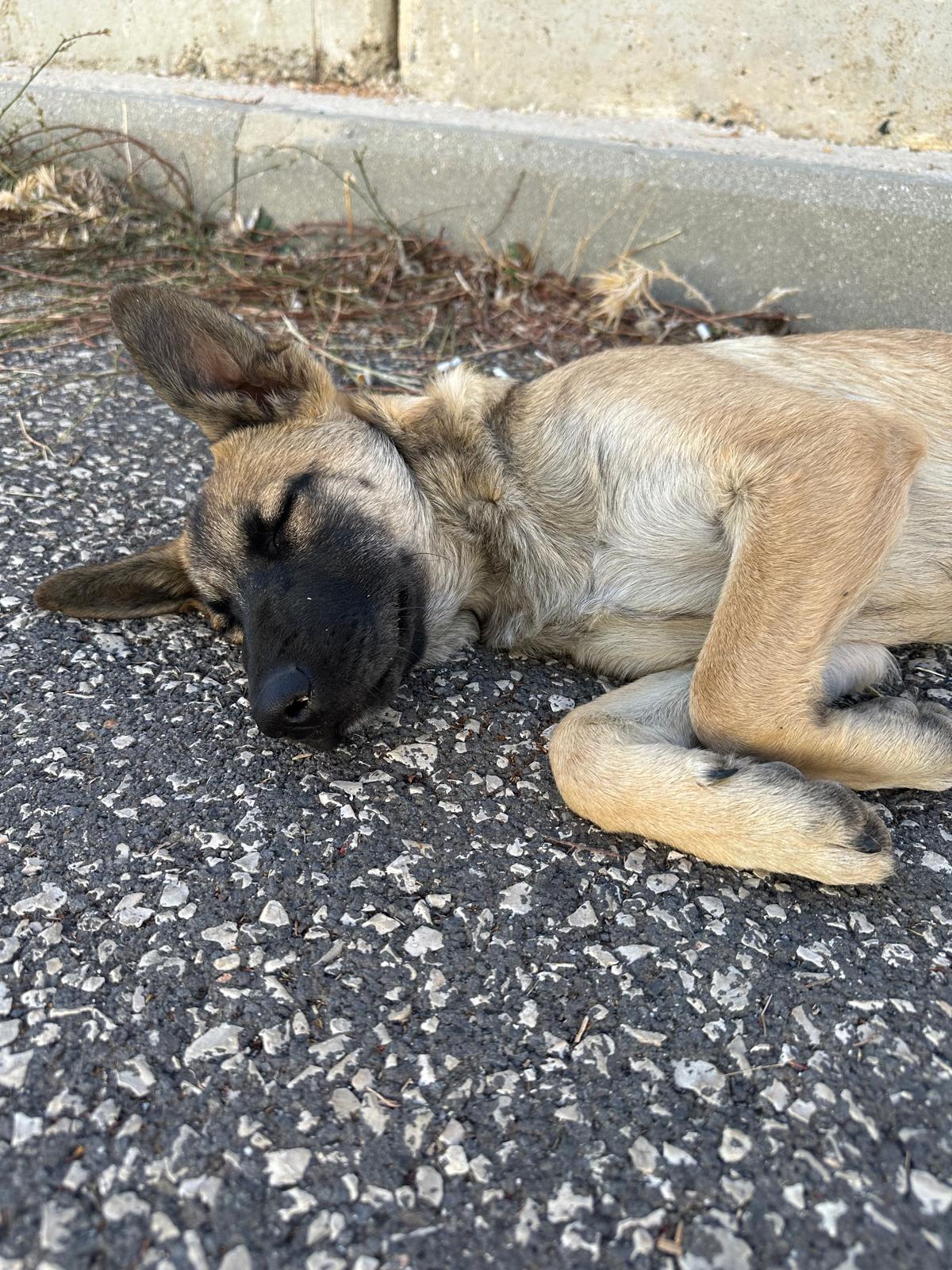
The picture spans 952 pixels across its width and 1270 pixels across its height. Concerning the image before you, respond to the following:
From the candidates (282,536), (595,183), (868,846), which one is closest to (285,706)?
(282,536)

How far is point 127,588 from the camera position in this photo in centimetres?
329

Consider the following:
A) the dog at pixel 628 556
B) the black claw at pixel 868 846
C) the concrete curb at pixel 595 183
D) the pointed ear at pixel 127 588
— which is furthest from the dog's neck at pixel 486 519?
the concrete curb at pixel 595 183

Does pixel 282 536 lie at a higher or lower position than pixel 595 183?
lower

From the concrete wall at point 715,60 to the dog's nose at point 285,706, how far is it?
14.2ft

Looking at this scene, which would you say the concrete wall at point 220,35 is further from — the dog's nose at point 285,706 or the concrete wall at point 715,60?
the dog's nose at point 285,706

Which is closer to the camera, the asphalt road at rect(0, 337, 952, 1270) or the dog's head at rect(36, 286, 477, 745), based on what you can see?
the asphalt road at rect(0, 337, 952, 1270)

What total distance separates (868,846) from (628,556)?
1.13 m

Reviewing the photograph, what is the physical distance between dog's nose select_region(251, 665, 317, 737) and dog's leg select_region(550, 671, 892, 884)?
0.67 m

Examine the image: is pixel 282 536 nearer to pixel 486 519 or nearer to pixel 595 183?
pixel 486 519

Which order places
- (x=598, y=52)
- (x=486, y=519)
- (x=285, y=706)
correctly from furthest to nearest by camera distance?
(x=598, y=52) → (x=486, y=519) → (x=285, y=706)

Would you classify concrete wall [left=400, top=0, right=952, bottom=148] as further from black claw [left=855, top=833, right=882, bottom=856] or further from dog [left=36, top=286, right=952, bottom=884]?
black claw [left=855, top=833, right=882, bottom=856]

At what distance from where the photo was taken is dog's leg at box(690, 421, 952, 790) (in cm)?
252

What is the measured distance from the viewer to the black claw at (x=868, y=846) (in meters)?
2.29

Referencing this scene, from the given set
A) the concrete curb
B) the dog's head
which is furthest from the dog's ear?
the concrete curb
